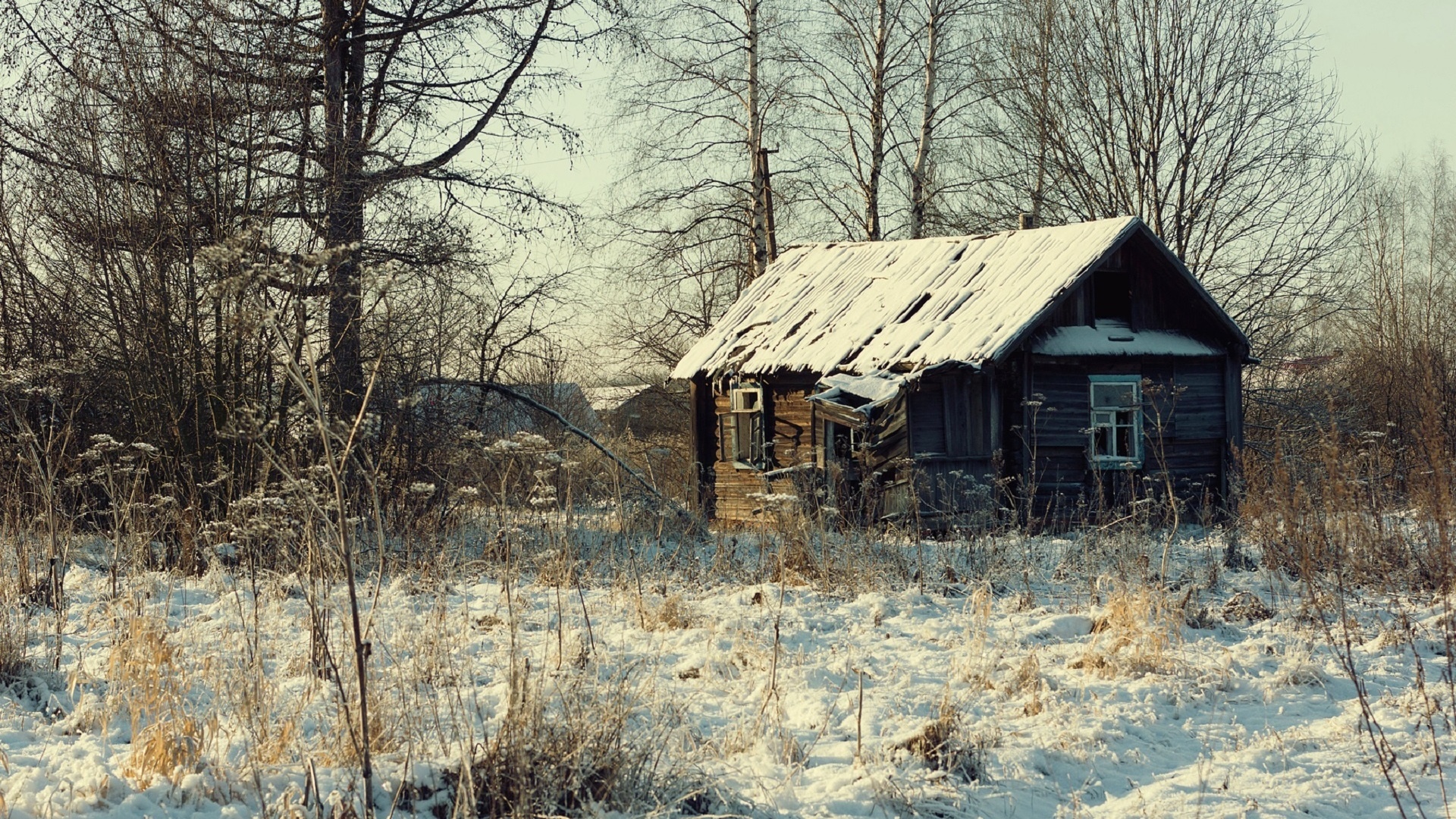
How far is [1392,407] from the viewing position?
81.8 ft

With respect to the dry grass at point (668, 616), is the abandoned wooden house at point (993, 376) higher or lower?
higher

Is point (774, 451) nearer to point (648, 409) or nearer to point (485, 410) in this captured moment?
point (485, 410)

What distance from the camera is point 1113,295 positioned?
16484mm

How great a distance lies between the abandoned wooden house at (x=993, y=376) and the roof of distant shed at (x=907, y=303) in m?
0.03

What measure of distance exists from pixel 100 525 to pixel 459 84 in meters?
6.59

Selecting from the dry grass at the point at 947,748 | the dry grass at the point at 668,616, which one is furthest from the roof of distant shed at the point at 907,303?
the dry grass at the point at 947,748

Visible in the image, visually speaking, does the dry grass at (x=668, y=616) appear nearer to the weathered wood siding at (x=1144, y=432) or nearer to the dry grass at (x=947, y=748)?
the dry grass at (x=947, y=748)

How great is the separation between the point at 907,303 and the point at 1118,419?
321 cm

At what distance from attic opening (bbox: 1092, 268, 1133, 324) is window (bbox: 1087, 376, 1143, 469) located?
3.20 ft

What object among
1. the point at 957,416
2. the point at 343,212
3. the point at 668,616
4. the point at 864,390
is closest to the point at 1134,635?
the point at 668,616

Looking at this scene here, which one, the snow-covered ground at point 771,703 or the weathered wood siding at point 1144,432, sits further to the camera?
the weathered wood siding at point 1144,432

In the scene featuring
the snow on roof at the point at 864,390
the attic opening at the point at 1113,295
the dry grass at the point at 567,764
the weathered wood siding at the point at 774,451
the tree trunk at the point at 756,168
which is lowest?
the dry grass at the point at 567,764

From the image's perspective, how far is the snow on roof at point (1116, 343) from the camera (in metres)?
14.9

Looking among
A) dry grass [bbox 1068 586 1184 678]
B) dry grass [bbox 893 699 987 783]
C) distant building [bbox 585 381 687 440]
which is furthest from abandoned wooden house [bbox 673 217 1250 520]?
dry grass [bbox 893 699 987 783]
